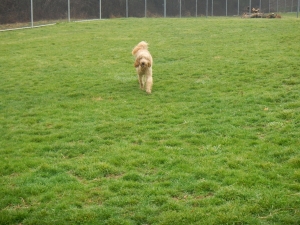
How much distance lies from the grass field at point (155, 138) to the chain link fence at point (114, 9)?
32.6 feet

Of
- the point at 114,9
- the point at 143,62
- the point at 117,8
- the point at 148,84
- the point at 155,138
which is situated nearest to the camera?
the point at 155,138

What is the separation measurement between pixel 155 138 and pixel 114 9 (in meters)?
26.8

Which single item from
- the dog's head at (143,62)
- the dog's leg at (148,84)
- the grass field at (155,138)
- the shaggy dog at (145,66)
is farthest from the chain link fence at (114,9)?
the dog's leg at (148,84)

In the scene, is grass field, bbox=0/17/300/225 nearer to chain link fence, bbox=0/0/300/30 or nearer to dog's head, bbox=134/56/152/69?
dog's head, bbox=134/56/152/69

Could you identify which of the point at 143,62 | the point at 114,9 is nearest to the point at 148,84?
the point at 143,62

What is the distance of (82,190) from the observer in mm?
6828

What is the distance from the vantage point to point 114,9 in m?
34.6

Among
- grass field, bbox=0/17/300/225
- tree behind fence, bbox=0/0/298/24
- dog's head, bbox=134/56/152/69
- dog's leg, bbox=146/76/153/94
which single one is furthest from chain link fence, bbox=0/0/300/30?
dog's leg, bbox=146/76/153/94

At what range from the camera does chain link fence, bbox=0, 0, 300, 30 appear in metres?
28.3

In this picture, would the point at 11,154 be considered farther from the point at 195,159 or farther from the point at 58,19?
the point at 58,19

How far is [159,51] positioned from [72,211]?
45.7ft

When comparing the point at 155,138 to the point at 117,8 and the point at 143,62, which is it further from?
the point at 117,8

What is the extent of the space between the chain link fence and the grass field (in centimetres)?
994

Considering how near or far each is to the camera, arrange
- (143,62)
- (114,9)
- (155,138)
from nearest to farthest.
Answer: (155,138) < (143,62) < (114,9)
